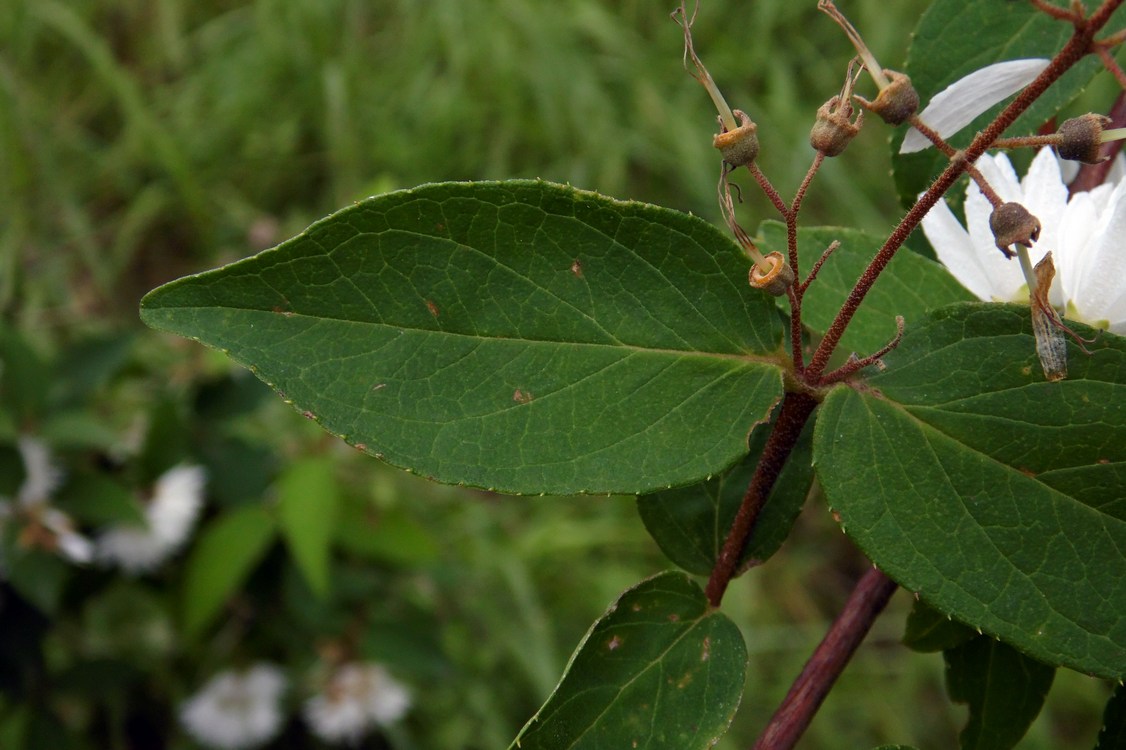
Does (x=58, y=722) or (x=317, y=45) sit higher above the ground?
(x=317, y=45)

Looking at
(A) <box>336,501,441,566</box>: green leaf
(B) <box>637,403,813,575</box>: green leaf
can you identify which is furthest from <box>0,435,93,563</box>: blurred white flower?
(B) <box>637,403,813,575</box>: green leaf

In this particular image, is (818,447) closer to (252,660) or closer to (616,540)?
(252,660)

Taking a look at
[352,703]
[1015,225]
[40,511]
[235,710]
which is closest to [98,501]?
[40,511]

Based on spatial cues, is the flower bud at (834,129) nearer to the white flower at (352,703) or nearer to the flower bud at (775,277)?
the flower bud at (775,277)

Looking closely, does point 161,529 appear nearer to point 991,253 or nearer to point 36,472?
point 36,472

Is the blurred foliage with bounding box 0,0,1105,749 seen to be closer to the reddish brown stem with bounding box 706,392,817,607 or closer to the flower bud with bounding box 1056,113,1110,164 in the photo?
the reddish brown stem with bounding box 706,392,817,607

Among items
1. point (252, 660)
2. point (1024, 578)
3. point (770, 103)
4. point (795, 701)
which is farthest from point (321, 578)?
point (770, 103)

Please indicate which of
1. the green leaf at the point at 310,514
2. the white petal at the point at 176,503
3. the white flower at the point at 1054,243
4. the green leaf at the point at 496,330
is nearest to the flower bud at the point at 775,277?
the green leaf at the point at 496,330

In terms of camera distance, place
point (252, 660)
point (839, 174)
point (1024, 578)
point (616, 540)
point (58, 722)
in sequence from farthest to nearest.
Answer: point (839, 174)
point (616, 540)
point (252, 660)
point (58, 722)
point (1024, 578)
